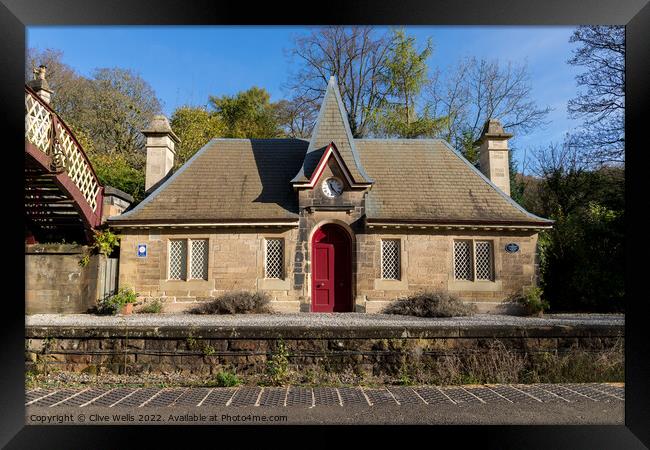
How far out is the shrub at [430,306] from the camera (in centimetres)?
1199

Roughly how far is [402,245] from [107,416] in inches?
376

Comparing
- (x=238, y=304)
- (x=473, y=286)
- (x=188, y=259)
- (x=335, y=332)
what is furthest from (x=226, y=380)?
(x=473, y=286)

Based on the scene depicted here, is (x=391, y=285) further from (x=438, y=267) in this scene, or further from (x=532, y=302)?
(x=532, y=302)

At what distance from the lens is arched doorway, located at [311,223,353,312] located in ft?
44.1

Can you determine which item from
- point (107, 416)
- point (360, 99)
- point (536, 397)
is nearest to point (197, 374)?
point (107, 416)

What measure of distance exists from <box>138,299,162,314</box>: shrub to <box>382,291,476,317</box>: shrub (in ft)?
21.7

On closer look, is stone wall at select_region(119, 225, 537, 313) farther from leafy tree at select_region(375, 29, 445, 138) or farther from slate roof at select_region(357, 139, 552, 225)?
leafy tree at select_region(375, 29, 445, 138)

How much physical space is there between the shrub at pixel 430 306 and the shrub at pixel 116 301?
7445mm

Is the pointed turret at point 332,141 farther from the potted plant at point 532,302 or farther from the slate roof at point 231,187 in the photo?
the potted plant at point 532,302

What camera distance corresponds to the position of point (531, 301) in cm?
1291

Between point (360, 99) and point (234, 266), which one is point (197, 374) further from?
point (360, 99)

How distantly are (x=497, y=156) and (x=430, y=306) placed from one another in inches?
273

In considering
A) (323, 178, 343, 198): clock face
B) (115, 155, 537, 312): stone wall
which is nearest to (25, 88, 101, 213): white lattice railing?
(115, 155, 537, 312): stone wall

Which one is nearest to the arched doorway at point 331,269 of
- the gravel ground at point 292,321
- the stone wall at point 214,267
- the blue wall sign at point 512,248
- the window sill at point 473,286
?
the stone wall at point 214,267
